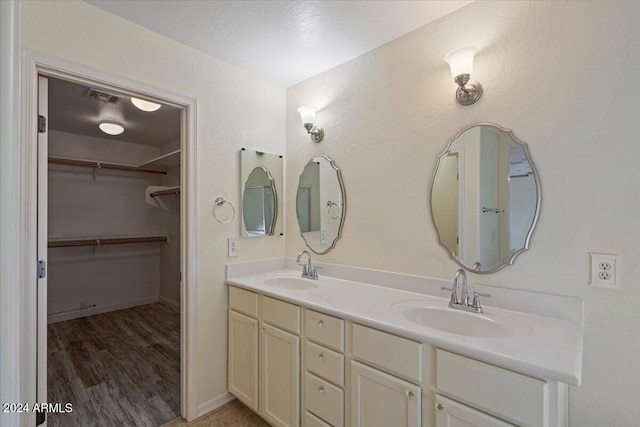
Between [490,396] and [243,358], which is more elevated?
[490,396]

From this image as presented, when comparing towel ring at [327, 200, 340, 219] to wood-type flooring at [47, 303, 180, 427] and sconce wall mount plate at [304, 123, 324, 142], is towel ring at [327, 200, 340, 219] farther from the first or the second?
wood-type flooring at [47, 303, 180, 427]

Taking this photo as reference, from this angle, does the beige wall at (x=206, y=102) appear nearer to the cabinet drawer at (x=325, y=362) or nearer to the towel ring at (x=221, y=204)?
the towel ring at (x=221, y=204)

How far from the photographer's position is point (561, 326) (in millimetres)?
1299

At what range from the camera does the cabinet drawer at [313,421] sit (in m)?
1.59

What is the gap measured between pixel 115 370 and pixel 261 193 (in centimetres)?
197

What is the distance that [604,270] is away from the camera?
129 cm

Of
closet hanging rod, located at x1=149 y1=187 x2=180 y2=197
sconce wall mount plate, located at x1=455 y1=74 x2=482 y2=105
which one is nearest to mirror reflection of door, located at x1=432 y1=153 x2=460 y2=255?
sconce wall mount plate, located at x1=455 y1=74 x2=482 y2=105

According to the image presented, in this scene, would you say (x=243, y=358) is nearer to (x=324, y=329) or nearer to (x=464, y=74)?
(x=324, y=329)

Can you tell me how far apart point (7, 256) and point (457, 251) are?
5.73ft

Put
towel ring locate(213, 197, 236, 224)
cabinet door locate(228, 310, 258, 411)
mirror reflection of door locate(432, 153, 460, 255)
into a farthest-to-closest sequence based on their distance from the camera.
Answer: towel ring locate(213, 197, 236, 224)
cabinet door locate(228, 310, 258, 411)
mirror reflection of door locate(432, 153, 460, 255)

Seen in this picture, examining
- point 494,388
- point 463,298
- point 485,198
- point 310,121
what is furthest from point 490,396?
point 310,121

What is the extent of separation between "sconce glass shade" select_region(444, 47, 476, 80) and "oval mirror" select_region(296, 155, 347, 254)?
99 centimetres

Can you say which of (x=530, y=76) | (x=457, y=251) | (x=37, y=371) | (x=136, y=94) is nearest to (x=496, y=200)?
(x=457, y=251)

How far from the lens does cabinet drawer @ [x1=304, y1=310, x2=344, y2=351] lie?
1.52 m
